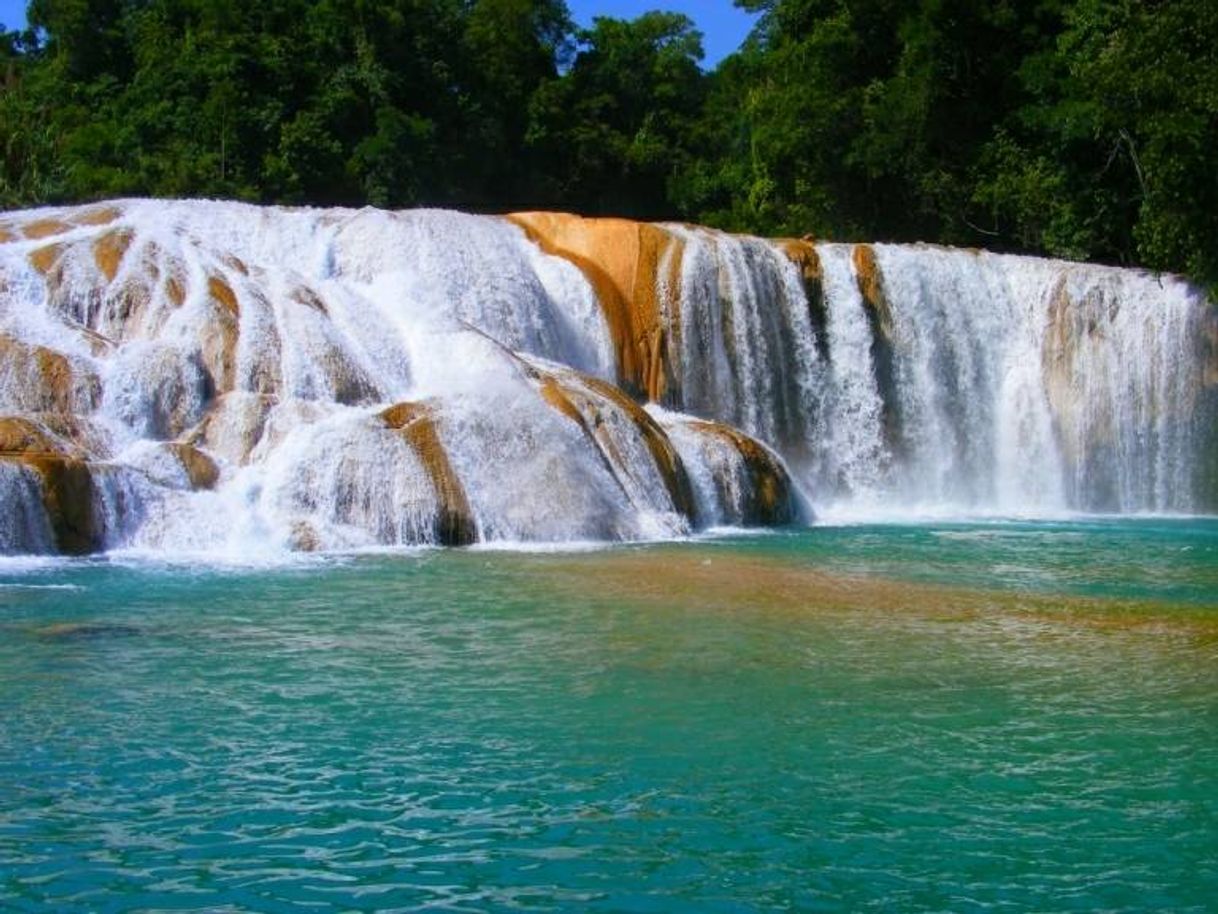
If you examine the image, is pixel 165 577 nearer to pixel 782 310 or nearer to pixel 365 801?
pixel 365 801

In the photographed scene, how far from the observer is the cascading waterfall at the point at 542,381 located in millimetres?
16281

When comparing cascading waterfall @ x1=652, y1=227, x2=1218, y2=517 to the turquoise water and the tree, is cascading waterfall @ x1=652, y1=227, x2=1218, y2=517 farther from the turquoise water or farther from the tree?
the tree

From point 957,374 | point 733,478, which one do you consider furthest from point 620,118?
point 733,478

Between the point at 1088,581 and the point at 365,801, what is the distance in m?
9.37

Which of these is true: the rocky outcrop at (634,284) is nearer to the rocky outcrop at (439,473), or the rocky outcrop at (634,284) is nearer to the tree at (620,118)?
the rocky outcrop at (439,473)

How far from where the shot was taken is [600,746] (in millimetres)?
7488

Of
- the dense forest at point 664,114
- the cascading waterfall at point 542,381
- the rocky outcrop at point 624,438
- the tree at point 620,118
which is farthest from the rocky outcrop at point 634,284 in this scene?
the tree at point 620,118

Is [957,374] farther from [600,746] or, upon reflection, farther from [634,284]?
[600,746]

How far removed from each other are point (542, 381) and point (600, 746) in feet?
38.5

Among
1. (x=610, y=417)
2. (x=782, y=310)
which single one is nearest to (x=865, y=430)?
(x=782, y=310)

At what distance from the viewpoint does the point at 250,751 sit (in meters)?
7.28

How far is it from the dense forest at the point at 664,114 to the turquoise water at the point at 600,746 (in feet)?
54.0

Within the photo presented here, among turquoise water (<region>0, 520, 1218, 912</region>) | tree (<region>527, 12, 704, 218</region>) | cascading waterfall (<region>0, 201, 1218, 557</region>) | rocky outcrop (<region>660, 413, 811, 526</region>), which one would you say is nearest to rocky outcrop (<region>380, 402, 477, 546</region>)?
cascading waterfall (<region>0, 201, 1218, 557</region>)

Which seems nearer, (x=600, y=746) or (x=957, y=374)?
(x=600, y=746)
